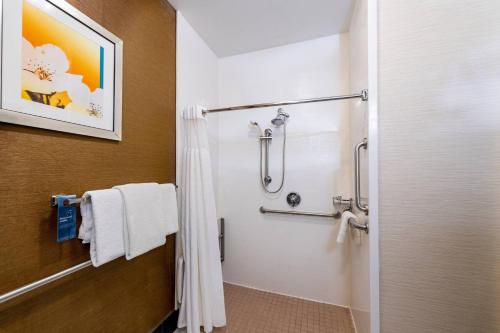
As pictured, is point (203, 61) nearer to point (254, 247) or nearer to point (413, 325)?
point (254, 247)

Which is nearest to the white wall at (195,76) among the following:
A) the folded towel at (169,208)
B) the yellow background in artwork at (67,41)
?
the folded towel at (169,208)

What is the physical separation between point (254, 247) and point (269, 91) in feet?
5.25

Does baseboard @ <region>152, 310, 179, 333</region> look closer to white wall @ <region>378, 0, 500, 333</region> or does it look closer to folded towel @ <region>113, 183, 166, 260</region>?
folded towel @ <region>113, 183, 166, 260</region>

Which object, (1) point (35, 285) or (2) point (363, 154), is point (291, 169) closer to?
(2) point (363, 154)

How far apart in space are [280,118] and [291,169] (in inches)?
19.5

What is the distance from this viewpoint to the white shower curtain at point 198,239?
4.41 feet

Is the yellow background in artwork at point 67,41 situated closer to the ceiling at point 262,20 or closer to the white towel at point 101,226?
the white towel at point 101,226

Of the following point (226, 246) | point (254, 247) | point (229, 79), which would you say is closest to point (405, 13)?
point (229, 79)

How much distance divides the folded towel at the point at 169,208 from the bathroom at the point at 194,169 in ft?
0.06

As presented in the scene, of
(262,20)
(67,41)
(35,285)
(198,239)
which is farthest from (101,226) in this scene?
(262,20)

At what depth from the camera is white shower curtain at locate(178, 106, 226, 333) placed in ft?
4.41

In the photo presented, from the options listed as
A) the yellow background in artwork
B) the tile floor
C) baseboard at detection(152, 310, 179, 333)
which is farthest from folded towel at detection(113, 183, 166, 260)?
the tile floor

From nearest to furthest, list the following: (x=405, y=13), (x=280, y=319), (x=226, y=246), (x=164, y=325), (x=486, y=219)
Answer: (x=486, y=219) < (x=405, y=13) < (x=164, y=325) < (x=280, y=319) < (x=226, y=246)

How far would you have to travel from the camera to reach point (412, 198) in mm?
971
